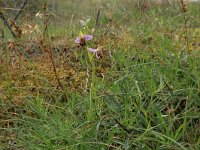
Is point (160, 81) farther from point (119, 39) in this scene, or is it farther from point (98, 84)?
point (119, 39)

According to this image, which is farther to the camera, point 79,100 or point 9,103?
point 9,103

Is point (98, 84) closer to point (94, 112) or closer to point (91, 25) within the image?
point (94, 112)

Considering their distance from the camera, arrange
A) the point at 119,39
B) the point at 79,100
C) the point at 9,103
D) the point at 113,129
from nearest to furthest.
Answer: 1. the point at 113,129
2. the point at 79,100
3. the point at 9,103
4. the point at 119,39

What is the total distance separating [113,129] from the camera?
1585 mm

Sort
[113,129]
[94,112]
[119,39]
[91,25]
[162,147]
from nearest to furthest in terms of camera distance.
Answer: [162,147] → [113,129] → [94,112] → [119,39] → [91,25]

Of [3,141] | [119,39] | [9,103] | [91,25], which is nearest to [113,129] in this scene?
[3,141]

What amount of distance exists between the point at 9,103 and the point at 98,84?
45cm

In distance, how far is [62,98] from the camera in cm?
207

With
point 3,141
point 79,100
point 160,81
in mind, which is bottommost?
point 3,141

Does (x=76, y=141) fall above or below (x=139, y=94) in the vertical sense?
below

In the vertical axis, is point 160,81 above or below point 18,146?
above

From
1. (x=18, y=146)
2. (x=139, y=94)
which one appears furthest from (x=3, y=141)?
(x=139, y=94)

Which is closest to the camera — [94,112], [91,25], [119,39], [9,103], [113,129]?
[113,129]

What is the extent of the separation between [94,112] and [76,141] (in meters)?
0.21
